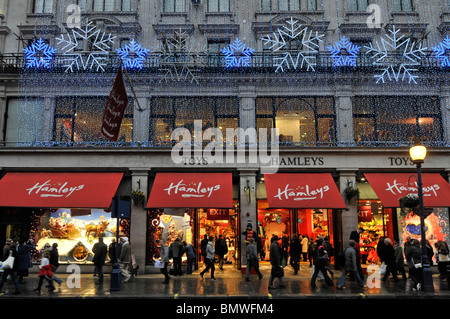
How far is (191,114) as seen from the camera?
19.1m

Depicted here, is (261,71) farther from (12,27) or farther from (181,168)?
(12,27)

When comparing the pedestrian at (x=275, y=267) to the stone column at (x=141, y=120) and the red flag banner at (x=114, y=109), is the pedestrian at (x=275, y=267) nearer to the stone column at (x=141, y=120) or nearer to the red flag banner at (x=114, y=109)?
the red flag banner at (x=114, y=109)

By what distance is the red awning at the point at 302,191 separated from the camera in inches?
654

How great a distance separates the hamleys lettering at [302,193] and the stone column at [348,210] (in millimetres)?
1281

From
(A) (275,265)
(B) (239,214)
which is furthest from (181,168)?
(A) (275,265)

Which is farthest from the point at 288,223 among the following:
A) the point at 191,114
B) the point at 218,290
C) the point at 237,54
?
the point at 237,54

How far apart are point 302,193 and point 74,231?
11565 mm

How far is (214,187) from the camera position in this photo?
17266 millimetres

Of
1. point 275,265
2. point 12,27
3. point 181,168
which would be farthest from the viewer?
point 12,27

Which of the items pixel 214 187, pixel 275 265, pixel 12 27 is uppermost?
pixel 12 27

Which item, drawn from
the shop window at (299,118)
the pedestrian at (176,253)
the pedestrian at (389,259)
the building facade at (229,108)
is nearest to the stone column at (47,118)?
the building facade at (229,108)

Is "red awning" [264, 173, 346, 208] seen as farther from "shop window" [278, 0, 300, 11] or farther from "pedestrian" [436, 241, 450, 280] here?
"shop window" [278, 0, 300, 11]

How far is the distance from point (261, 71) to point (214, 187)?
6735 mm
